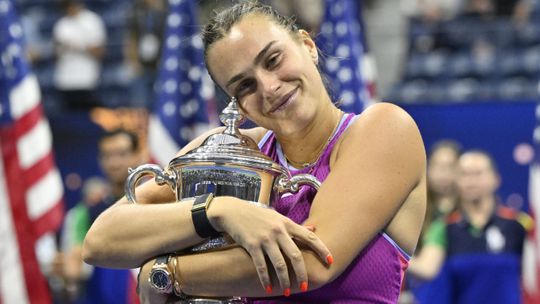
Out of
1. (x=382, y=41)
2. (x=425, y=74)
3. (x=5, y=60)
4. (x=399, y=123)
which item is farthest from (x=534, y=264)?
(x=382, y=41)

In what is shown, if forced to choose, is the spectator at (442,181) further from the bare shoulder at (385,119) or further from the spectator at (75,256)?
the bare shoulder at (385,119)

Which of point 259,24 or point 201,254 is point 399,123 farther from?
point 201,254

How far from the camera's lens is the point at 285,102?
1.90 metres

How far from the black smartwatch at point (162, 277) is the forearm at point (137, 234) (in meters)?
0.02

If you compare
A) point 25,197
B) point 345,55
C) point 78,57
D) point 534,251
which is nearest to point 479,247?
point 534,251

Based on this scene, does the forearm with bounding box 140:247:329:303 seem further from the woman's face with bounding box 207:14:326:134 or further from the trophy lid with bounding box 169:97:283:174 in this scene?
the woman's face with bounding box 207:14:326:134

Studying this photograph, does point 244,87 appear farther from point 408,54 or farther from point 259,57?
point 408,54

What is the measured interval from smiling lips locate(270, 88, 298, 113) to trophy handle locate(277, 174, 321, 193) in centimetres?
13

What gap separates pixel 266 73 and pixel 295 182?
205mm

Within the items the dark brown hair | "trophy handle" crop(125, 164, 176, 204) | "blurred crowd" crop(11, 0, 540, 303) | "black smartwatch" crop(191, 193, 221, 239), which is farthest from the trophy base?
"blurred crowd" crop(11, 0, 540, 303)

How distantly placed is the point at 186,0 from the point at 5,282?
5.27ft

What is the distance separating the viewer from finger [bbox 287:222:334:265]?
172 centimetres

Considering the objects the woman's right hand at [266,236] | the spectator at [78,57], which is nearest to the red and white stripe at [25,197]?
the spectator at [78,57]

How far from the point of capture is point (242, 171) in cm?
181
